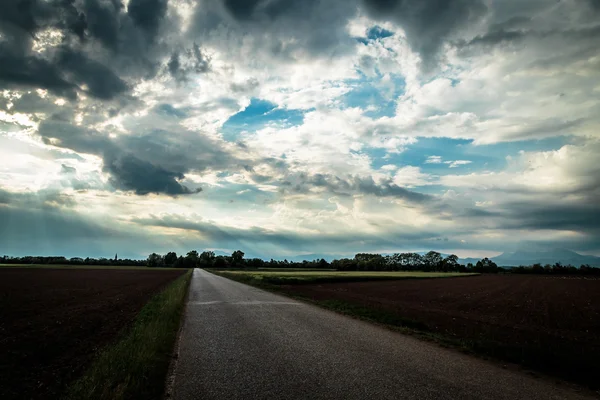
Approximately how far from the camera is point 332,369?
27.4 ft

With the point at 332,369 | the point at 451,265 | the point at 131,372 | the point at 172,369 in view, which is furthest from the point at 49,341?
the point at 451,265

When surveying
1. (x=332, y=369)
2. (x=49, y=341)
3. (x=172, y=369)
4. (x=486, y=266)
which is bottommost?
(x=49, y=341)

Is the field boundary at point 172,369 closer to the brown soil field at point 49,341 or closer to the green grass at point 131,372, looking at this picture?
the green grass at point 131,372

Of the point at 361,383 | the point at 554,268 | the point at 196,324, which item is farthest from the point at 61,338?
the point at 554,268

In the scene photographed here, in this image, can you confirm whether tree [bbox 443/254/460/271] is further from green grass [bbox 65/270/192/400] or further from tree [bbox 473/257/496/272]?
green grass [bbox 65/270/192/400]

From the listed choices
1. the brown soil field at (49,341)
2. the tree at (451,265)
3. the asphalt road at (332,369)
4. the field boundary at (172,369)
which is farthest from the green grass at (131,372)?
the tree at (451,265)

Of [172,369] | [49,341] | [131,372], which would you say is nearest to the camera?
[131,372]

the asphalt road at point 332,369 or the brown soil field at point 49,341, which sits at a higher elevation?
the asphalt road at point 332,369

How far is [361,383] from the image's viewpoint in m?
7.36

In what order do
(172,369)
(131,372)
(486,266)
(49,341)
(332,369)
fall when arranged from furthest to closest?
(486,266)
(49,341)
(172,369)
(332,369)
(131,372)

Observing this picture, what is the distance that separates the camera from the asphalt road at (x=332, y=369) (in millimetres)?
6988

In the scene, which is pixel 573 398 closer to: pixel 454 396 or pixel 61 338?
pixel 454 396

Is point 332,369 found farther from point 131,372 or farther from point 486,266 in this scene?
point 486,266

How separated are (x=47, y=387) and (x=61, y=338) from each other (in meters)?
5.77
